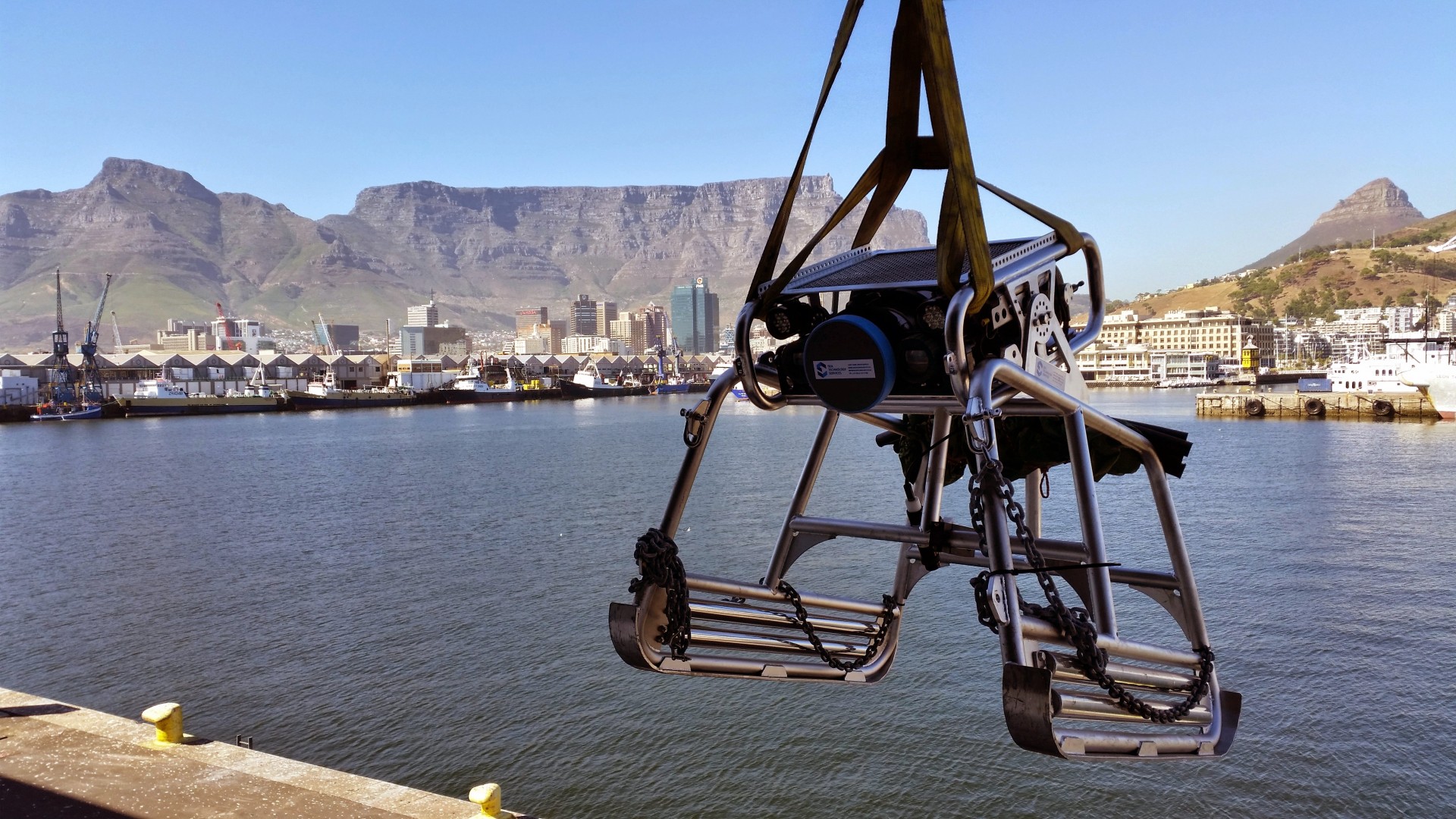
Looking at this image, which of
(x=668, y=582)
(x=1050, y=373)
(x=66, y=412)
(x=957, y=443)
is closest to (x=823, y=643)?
(x=957, y=443)

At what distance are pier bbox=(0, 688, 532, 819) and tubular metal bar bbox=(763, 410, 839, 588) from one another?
4.95 m

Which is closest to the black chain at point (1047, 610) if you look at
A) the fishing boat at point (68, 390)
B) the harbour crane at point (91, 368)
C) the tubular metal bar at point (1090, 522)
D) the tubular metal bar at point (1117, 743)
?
the tubular metal bar at point (1117, 743)

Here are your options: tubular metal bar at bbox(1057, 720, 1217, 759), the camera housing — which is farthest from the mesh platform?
tubular metal bar at bbox(1057, 720, 1217, 759)

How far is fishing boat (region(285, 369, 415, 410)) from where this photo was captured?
576ft

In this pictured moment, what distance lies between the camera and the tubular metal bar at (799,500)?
8.97 metres

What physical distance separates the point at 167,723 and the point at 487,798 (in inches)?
204

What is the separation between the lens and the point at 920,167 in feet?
24.6

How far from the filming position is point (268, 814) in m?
11.7

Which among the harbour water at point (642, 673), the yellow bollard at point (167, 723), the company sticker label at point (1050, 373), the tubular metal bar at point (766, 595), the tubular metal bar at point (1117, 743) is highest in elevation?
the company sticker label at point (1050, 373)

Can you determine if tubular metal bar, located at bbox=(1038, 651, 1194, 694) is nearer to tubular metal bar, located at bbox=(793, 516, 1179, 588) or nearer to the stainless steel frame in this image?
the stainless steel frame

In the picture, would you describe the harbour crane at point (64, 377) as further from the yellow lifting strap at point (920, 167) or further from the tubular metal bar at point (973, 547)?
the yellow lifting strap at point (920, 167)

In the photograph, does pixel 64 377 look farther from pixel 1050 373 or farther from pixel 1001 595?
pixel 1001 595

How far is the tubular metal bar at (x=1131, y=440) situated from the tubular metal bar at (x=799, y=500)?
2473 millimetres

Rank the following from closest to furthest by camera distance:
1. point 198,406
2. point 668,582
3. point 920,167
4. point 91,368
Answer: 1. point 668,582
2. point 920,167
3. point 198,406
4. point 91,368
